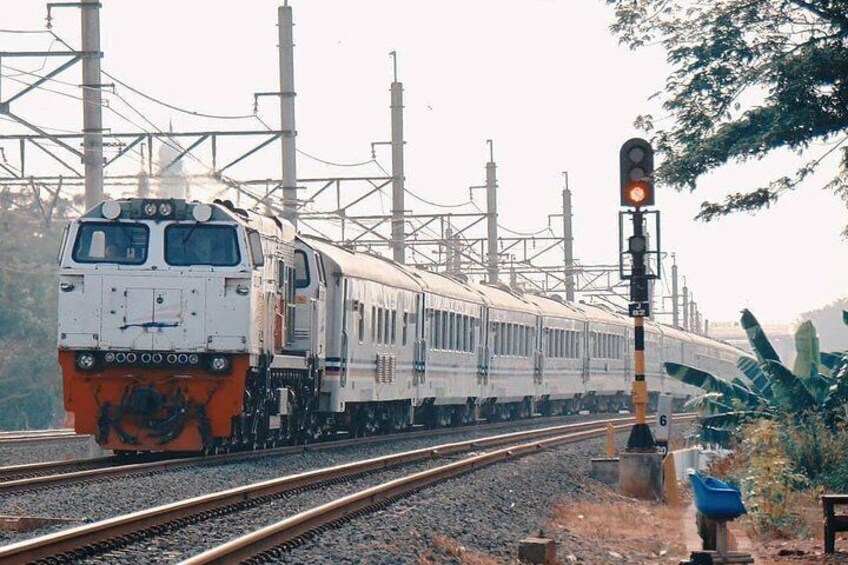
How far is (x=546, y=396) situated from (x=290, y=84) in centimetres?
1478

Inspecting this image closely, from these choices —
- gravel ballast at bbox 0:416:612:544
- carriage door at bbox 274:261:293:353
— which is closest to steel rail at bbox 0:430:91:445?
carriage door at bbox 274:261:293:353

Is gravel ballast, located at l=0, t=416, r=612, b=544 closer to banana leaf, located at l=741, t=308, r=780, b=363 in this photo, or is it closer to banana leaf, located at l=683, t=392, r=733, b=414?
banana leaf, located at l=683, t=392, r=733, b=414

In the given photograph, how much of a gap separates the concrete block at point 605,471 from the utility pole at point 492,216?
28.1m

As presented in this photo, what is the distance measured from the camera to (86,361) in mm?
20359

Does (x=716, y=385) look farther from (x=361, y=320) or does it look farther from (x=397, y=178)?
(x=397, y=178)

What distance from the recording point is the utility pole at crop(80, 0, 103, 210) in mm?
25172

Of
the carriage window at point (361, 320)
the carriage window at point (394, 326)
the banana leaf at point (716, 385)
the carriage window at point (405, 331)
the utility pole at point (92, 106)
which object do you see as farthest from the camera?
the carriage window at point (405, 331)

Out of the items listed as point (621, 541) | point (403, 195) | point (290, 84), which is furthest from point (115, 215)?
point (403, 195)

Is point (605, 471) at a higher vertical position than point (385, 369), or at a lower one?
lower

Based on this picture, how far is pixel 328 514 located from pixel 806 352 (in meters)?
14.0

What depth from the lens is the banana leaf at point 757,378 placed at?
2700 cm

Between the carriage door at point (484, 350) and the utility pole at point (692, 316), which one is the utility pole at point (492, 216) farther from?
the utility pole at point (692, 316)

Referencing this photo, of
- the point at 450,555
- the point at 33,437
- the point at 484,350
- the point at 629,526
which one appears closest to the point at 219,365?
the point at 629,526

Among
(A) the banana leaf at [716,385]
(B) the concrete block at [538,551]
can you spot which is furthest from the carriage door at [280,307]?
(B) the concrete block at [538,551]
